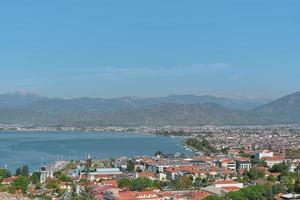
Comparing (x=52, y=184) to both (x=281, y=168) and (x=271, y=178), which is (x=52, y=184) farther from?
(x=281, y=168)

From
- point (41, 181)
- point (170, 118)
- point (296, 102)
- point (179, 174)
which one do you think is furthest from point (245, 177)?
point (296, 102)

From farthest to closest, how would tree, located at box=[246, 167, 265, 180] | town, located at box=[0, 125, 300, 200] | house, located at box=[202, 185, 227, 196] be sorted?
tree, located at box=[246, 167, 265, 180] < house, located at box=[202, 185, 227, 196] < town, located at box=[0, 125, 300, 200]

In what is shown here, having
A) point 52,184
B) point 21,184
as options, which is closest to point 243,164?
point 52,184

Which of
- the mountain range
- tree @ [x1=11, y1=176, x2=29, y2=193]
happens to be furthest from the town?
the mountain range

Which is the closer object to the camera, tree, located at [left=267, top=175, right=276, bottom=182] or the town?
the town

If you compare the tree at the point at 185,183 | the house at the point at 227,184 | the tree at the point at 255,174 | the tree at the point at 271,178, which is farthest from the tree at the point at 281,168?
the tree at the point at 185,183

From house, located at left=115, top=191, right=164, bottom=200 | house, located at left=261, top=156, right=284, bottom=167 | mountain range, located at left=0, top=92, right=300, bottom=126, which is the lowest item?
house, located at left=115, top=191, right=164, bottom=200

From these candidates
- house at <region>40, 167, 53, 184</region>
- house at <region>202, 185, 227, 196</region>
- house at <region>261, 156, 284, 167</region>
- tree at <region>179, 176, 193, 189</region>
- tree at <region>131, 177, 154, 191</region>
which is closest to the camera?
house at <region>202, 185, 227, 196</region>

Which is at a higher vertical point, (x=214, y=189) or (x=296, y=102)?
(x=296, y=102)

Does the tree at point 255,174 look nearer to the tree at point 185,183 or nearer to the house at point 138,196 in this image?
the tree at point 185,183

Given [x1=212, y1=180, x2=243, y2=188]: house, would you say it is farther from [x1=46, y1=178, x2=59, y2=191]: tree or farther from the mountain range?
the mountain range

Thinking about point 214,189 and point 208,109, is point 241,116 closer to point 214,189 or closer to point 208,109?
point 208,109
